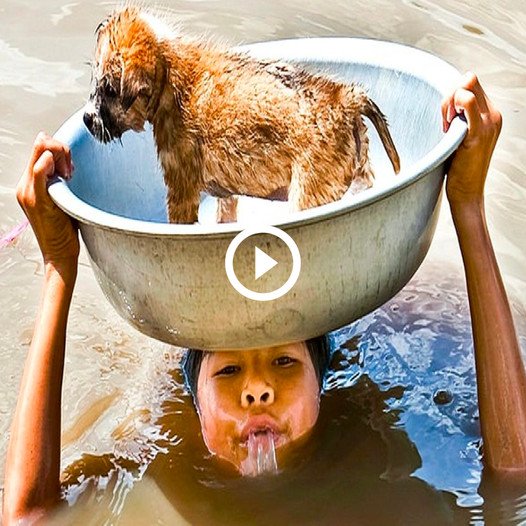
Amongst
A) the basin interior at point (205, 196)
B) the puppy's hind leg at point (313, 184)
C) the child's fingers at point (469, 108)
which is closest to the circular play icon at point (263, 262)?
the puppy's hind leg at point (313, 184)

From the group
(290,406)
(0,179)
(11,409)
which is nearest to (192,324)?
(290,406)

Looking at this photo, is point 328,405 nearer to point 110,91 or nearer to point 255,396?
point 255,396

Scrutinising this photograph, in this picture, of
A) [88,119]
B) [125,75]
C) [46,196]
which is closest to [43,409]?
[46,196]

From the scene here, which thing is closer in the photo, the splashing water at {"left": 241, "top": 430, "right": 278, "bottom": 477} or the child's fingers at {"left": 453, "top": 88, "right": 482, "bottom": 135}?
the child's fingers at {"left": 453, "top": 88, "right": 482, "bottom": 135}

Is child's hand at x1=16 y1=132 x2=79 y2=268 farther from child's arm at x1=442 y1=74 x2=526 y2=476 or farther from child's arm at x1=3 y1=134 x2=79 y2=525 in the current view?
child's arm at x1=442 y1=74 x2=526 y2=476

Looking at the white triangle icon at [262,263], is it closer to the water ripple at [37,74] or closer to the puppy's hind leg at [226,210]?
the puppy's hind leg at [226,210]

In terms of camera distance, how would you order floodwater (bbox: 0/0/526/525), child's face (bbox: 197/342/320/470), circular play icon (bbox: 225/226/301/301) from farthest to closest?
floodwater (bbox: 0/0/526/525), child's face (bbox: 197/342/320/470), circular play icon (bbox: 225/226/301/301)

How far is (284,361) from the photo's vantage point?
8.09 ft

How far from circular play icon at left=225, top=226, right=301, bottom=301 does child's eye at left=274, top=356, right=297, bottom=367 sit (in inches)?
22.7

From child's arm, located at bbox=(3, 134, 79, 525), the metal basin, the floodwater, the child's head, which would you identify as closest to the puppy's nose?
the metal basin

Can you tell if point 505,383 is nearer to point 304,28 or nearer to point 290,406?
point 290,406

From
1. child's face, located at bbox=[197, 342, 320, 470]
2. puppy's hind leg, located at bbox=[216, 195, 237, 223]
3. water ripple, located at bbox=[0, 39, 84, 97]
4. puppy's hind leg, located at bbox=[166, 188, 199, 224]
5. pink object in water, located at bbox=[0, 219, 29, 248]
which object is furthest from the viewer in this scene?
water ripple, located at bbox=[0, 39, 84, 97]

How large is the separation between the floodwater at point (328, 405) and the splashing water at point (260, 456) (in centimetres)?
4

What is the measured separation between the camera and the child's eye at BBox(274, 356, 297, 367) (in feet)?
8.04
